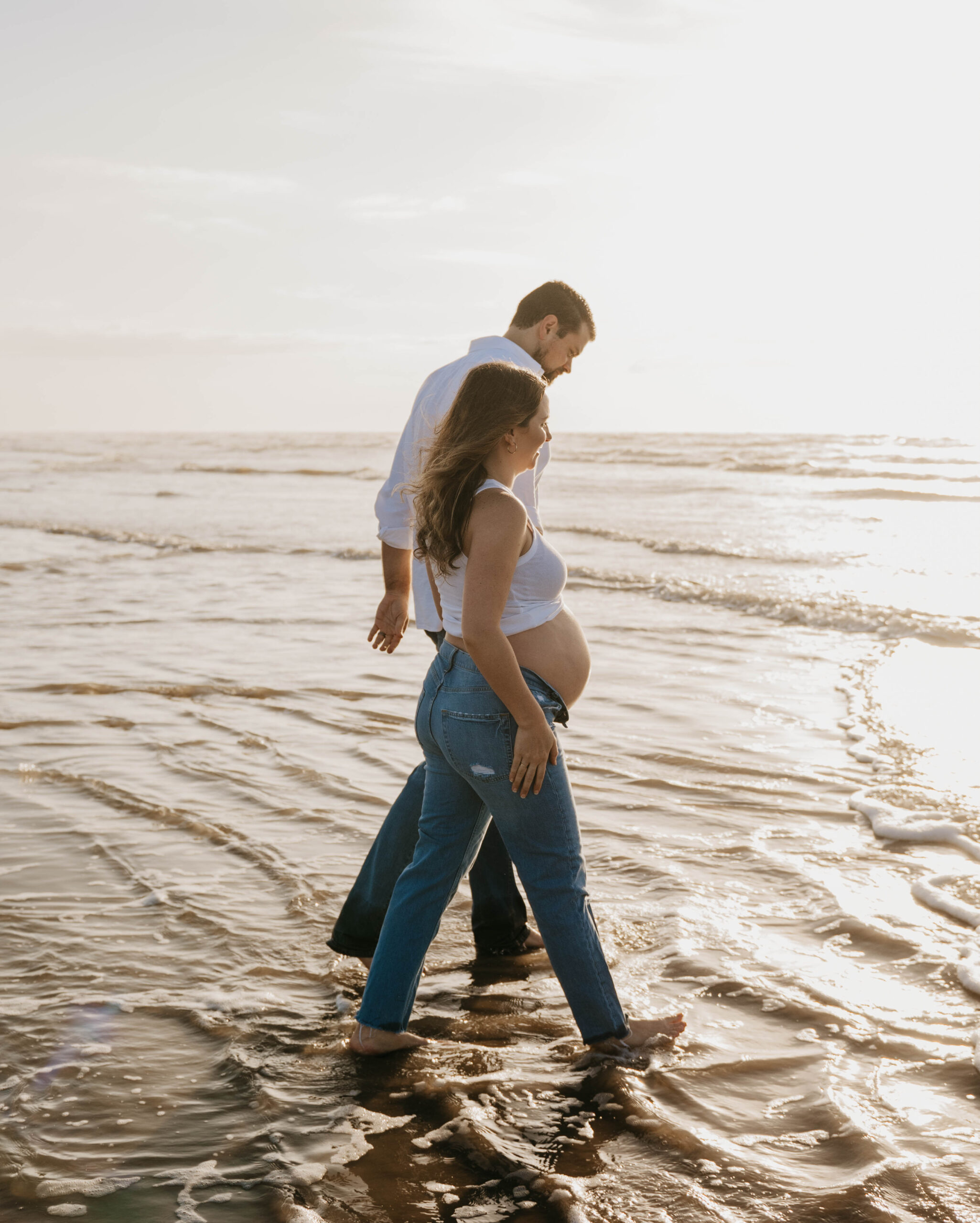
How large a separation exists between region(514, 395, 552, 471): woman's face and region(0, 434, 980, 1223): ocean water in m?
1.65

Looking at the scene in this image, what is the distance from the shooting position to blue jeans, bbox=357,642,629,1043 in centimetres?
278

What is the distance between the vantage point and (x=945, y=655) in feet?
27.7

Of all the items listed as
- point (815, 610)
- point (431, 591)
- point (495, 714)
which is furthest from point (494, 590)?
point (815, 610)

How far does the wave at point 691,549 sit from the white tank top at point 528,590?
443 inches

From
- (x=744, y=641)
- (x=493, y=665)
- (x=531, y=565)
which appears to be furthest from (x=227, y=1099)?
(x=744, y=641)

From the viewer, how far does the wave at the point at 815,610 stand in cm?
930

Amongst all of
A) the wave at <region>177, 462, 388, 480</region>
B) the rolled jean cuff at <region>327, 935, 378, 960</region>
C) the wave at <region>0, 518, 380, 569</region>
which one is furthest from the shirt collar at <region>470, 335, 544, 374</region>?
the wave at <region>177, 462, 388, 480</region>

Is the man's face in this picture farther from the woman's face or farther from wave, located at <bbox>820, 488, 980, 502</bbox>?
wave, located at <bbox>820, 488, 980, 502</bbox>

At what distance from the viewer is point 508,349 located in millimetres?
3422

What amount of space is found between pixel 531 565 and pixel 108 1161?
173 cm

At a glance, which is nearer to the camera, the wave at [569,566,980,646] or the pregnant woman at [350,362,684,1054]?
the pregnant woman at [350,362,684,1054]

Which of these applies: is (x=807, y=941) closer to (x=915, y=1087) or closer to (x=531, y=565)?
(x=915, y=1087)

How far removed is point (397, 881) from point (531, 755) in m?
0.81

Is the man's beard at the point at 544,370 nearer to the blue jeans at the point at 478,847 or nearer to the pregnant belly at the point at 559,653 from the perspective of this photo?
the pregnant belly at the point at 559,653
